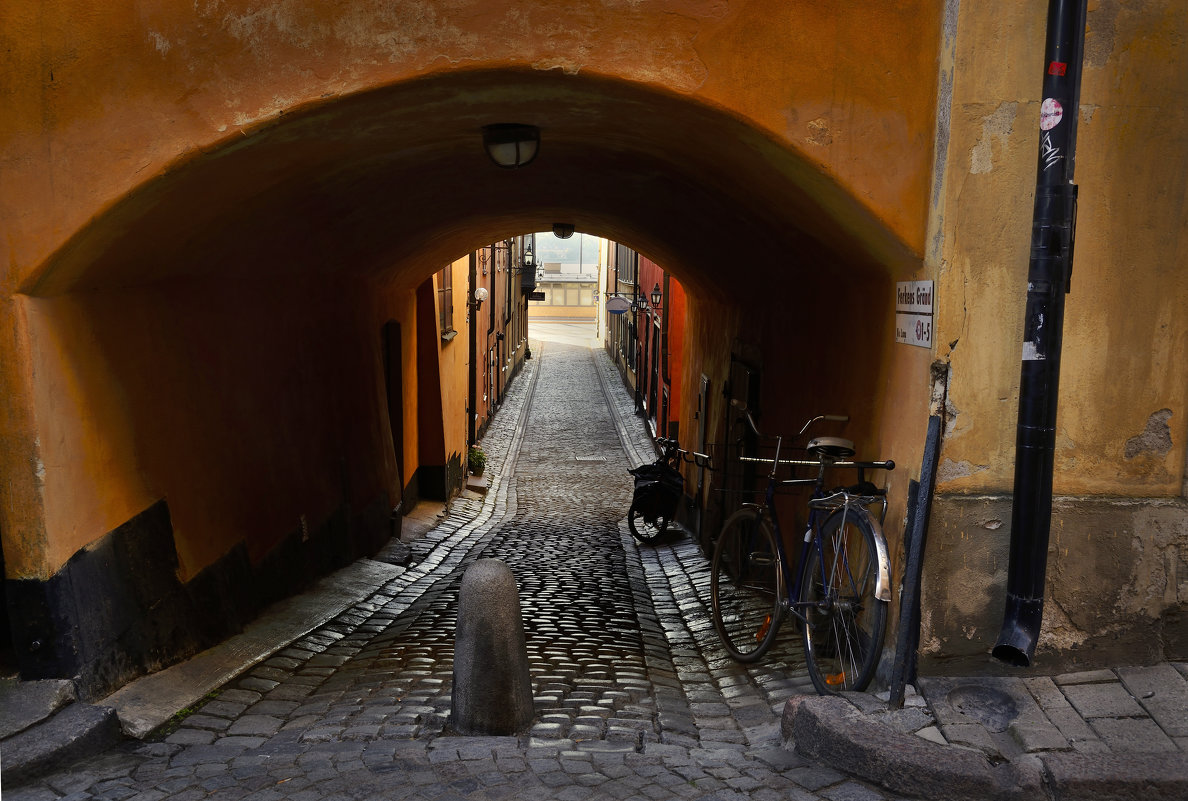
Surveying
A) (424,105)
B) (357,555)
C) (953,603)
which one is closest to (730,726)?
(953,603)

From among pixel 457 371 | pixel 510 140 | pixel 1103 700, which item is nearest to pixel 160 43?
pixel 510 140

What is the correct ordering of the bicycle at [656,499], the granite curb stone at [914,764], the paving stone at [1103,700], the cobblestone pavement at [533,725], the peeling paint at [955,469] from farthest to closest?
the bicycle at [656,499]
the peeling paint at [955,469]
the paving stone at [1103,700]
the cobblestone pavement at [533,725]
the granite curb stone at [914,764]

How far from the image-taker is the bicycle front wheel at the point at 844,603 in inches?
165

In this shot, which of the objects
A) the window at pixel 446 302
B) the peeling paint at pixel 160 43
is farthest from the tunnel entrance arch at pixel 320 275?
the window at pixel 446 302

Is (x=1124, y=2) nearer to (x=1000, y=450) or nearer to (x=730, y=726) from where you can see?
(x=1000, y=450)

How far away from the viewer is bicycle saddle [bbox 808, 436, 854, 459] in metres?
4.72

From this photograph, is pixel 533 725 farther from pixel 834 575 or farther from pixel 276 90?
pixel 276 90

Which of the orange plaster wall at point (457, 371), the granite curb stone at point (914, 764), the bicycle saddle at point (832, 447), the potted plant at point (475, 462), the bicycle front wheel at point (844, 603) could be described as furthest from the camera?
the potted plant at point (475, 462)

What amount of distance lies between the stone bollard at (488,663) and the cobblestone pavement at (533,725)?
11 cm

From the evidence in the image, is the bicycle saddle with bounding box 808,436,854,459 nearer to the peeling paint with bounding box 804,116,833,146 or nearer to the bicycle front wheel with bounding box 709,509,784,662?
the bicycle front wheel with bounding box 709,509,784,662

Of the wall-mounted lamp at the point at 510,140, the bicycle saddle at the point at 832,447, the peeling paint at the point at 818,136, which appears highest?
the wall-mounted lamp at the point at 510,140

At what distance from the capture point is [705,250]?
8.85 meters

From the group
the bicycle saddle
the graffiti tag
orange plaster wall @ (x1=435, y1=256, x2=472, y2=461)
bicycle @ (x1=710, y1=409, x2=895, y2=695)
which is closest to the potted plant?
orange plaster wall @ (x1=435, y1=256, x2=472, y2=461)

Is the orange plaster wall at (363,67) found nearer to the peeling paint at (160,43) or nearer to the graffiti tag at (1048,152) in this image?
the peeling paint at (160,43)
